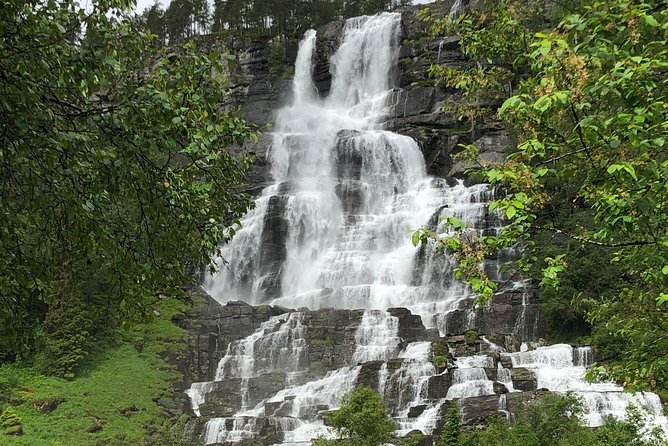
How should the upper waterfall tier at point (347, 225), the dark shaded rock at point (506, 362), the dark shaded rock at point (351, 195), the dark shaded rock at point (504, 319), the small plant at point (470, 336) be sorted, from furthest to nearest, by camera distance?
the dark shaded rock at point (351, 195) → the upper waterfall tier at point (347, 225) → the dark shaded rock at point (504, 319) → the small plant at point (470, 336) → the dark shaded rock at point (506, 362)

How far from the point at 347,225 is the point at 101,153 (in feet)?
105

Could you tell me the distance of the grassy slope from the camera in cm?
1955

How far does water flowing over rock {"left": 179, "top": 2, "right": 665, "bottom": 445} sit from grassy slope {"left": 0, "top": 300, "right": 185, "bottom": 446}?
160 centimetres

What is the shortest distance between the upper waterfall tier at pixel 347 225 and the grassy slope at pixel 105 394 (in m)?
5.64

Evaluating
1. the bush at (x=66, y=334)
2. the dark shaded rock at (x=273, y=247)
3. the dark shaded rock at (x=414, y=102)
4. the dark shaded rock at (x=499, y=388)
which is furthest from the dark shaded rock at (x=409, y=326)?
the dark shaded rock at (x=414, y=102)

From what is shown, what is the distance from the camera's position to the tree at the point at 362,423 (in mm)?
13836

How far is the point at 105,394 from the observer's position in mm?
22453

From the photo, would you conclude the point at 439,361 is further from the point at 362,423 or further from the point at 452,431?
the point at 362,423

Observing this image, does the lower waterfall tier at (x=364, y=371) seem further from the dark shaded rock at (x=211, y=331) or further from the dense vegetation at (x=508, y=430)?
the dense vegetation at (x=508, y=430)

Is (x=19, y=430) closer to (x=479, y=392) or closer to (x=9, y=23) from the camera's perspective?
(x=479, y=392)

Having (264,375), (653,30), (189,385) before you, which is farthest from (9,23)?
(189,385)

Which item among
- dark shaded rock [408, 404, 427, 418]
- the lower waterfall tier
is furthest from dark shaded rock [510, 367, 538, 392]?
dark shaded rock [408, 404, 427, 418]

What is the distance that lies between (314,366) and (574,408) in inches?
484

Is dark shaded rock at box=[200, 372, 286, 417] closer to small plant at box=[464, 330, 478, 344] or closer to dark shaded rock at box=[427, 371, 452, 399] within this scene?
dark shaded rock at box=[427, 371, 452, 399]
